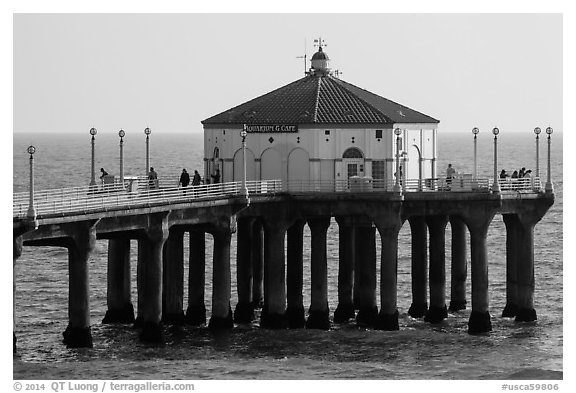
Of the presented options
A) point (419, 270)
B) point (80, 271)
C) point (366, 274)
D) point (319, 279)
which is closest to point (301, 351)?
point (319, 279)

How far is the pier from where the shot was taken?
261 feet

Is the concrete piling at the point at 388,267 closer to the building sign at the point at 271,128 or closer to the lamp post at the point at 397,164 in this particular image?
the lamp post at the point at 397,164

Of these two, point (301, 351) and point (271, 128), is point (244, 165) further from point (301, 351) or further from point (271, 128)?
point (301, 351)

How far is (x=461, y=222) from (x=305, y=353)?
14.7 meters

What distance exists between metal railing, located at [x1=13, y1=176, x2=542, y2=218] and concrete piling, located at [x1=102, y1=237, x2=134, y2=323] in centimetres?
297

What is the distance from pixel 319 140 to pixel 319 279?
6.22 m

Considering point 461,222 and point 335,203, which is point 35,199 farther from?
point 461,222

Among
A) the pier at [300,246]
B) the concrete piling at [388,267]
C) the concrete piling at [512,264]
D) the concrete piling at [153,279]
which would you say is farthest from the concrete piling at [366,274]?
the concrete piling at [153,279]

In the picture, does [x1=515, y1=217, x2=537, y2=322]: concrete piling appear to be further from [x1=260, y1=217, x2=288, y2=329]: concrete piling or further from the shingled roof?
[x1=260, y1=217, x2=288, y2=329]: concrete piling

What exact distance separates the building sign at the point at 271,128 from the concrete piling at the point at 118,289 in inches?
292

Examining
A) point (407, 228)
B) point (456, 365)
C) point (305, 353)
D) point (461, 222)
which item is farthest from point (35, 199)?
point (407, 228)

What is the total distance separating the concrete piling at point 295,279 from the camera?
85.4 metres

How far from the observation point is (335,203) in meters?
84.6

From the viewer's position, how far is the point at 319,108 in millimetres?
88500
